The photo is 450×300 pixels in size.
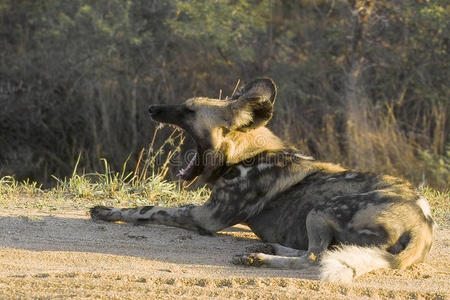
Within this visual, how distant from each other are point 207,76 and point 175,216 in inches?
318

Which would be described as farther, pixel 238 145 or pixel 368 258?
pixel 238 145

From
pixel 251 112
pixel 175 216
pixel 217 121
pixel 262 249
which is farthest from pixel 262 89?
pixel 262 249

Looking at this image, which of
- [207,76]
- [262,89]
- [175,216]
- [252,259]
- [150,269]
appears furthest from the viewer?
[207,76]

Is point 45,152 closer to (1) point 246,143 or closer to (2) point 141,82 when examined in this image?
(2) point 141,82

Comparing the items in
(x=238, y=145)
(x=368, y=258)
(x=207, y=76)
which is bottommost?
(x=207, y=76)

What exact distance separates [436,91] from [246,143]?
783 centimetres

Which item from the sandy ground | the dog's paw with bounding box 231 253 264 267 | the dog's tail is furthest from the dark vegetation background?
the dog's paw with bounding box 231 253 264 267

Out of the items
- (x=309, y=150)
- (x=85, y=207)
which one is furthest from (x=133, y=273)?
(x=309, y=150)

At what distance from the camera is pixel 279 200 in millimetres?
5219

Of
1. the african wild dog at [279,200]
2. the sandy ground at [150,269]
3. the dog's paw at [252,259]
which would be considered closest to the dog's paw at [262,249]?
the african wild dog at [279,200]

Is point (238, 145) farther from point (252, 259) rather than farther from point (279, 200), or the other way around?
point (252, 259)

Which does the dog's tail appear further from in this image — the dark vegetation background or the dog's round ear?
the dark vegetation background

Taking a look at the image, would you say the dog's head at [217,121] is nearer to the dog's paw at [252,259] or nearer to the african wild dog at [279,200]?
the african wild dog at [279,200]

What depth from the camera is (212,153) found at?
17.8ft
